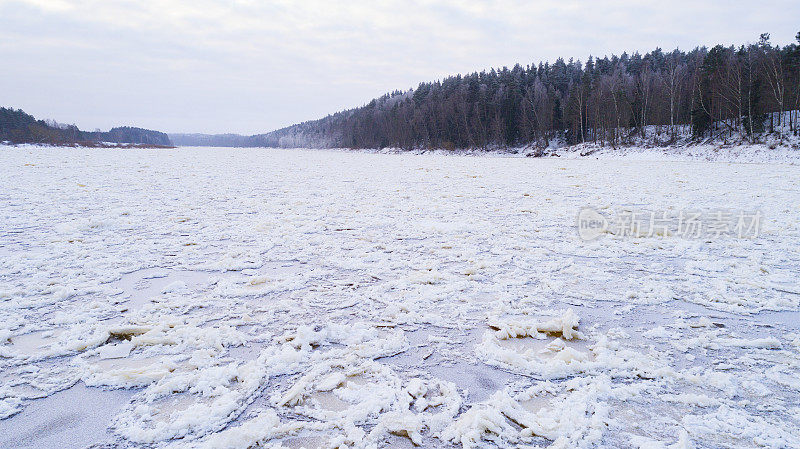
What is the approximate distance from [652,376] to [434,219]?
13.8 feet

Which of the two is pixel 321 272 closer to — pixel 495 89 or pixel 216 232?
pixel 216 232

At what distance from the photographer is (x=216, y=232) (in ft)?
16.3

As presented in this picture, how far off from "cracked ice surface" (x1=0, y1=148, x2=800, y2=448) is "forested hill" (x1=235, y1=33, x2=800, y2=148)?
34.2 metres

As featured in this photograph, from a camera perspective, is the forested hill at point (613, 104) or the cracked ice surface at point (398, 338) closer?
the cracked ice surface at point (398, 338)

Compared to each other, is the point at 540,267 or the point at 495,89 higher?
the point at 495,89

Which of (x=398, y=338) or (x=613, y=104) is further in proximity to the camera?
(x=613, y=104)

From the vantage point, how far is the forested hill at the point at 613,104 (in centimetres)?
2871

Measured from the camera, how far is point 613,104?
127 ft

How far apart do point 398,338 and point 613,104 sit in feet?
147

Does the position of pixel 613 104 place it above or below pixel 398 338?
above

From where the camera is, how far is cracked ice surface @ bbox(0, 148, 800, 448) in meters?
1.54

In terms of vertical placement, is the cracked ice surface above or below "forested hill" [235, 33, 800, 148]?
below

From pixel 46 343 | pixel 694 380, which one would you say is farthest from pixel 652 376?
pixel 46 343

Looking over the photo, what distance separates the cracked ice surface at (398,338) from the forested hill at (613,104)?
112 ft
